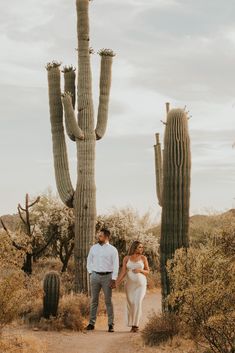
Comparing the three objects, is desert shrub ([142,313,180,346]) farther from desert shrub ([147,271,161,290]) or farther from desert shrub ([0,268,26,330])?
desert shrub ([147,271,161,290])

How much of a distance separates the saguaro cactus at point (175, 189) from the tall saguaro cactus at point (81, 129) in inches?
128

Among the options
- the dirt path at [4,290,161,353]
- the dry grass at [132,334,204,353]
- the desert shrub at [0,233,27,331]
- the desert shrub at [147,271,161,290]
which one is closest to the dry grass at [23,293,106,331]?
the dirt path at [4,290,161,353]

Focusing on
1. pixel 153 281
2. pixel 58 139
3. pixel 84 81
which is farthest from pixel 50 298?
pixel 153 281

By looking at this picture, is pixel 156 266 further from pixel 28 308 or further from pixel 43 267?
pixel 28 308

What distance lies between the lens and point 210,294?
26.2ft

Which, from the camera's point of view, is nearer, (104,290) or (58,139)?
(104,290)

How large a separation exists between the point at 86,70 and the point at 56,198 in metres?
8.34

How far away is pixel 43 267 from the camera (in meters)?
21.4

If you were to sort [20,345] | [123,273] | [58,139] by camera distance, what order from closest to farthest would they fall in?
1. [20,345]
2. [123,273]
3. [58,139]

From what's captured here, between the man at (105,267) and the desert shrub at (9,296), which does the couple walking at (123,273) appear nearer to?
the man at (105,267)

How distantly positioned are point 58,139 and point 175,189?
5.07 m

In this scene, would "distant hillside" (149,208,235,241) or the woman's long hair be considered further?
"distant hillside" (149,208,235,241)

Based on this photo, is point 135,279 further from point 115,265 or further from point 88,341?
point 88,341

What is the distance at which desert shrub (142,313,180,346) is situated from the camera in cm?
1005
